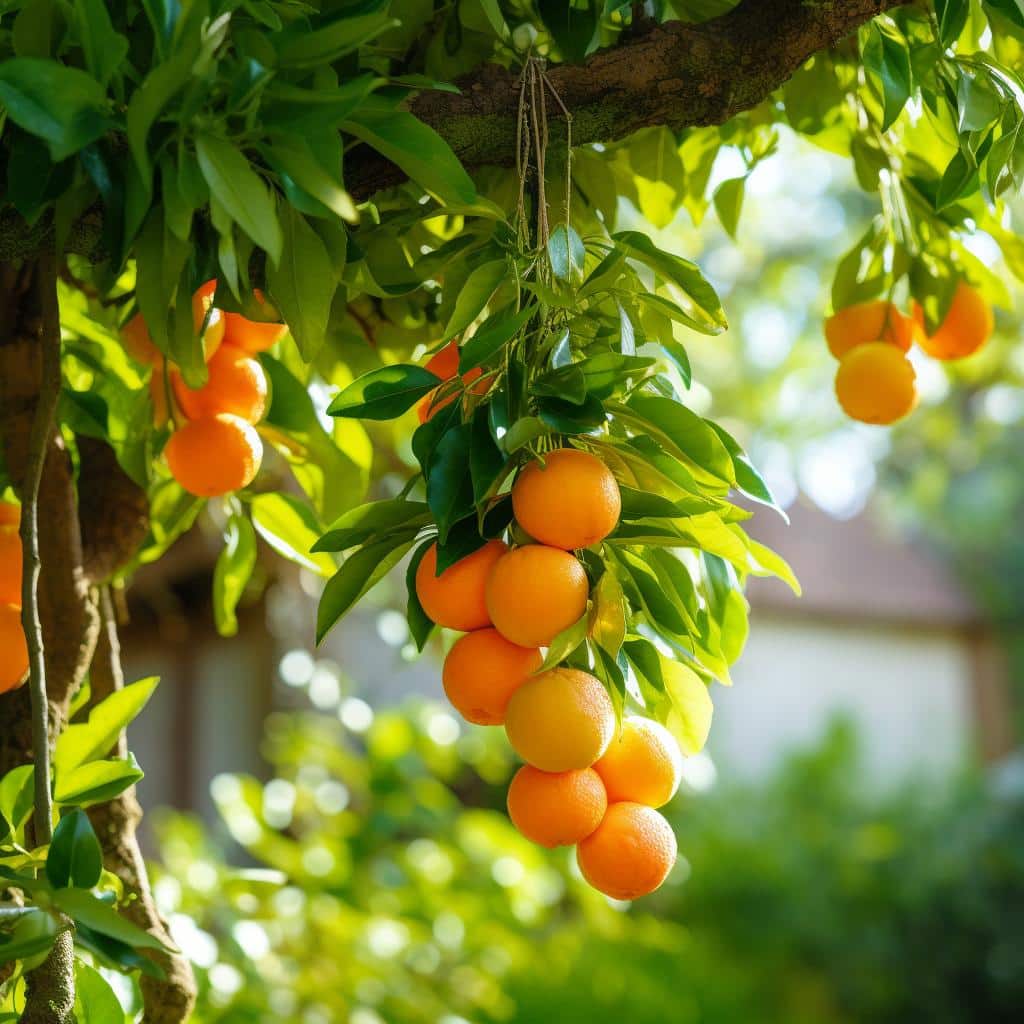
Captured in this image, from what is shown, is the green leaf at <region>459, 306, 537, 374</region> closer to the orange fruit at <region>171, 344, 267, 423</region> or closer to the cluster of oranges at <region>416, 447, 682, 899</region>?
the cluster of oranges at <region>416, 447, 682, 899</region>

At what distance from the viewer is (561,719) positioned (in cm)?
47

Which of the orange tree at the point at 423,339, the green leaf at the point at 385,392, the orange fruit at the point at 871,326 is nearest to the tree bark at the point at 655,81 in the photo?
the orange tree at the point at 423,339

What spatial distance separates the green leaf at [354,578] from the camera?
1.71 ft

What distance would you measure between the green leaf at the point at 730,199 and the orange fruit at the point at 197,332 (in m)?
0.34

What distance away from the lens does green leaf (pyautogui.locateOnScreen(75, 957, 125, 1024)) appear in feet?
1.65

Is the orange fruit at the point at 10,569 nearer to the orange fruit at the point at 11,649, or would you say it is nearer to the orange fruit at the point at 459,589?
the orange fruit at the point at 11,649

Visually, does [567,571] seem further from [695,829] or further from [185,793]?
[695,829]

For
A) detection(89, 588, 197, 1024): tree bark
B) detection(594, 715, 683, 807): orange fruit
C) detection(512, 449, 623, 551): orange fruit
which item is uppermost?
detection(512, 449, 623, 551): orange fruit

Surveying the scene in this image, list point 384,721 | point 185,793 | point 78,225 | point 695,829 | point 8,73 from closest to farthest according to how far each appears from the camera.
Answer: point 8,73 < point 78,225 < point 384,721 < point 185,793 < point 695,829

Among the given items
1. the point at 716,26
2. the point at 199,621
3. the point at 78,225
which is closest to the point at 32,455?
the point at 78,225

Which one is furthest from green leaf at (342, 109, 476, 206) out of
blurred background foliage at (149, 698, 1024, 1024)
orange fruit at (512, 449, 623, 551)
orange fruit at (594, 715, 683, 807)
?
blurred background foliage at (149, 698, 1024, 1024)

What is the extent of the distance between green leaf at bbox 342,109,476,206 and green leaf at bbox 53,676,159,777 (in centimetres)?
26

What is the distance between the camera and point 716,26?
59 centimetres

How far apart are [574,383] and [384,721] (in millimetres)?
1136
